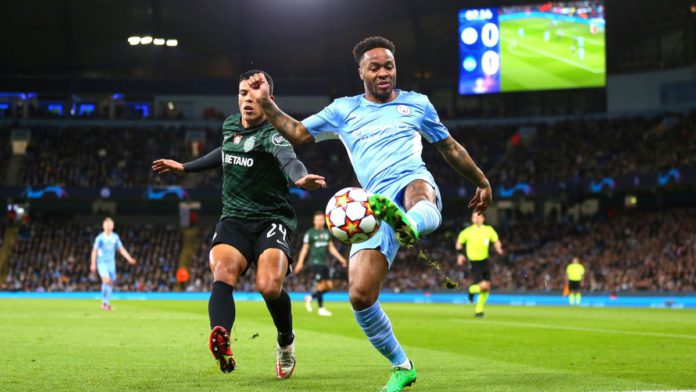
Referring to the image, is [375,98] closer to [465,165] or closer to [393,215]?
[465,165]

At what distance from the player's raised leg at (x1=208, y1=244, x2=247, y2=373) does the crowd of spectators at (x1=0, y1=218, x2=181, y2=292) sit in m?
40.1

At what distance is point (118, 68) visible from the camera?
188 ft

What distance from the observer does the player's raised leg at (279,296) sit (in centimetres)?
816

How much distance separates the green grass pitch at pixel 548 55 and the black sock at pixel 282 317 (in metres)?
38.4

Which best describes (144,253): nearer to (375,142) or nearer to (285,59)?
(285,59)

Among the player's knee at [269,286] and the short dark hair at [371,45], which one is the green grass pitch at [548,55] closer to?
the player's knee at [269,286]

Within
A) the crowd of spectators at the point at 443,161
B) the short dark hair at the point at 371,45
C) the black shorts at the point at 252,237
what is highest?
the crowd of spectators at the point at 443,161

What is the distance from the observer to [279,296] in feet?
27.7

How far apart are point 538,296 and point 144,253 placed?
22.1 metres

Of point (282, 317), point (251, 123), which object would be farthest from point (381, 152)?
point (282, 317)

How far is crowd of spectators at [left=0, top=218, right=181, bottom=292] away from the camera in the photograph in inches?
1880

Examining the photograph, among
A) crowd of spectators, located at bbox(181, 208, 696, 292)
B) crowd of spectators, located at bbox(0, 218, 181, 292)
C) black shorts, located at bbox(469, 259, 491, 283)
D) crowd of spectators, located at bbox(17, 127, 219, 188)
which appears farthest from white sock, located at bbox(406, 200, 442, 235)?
crowd of spectators, located at bbox(17, 127, 219, 188)

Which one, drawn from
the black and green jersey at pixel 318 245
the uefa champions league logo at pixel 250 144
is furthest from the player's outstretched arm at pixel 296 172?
the black and green jersey at pixel 318 245

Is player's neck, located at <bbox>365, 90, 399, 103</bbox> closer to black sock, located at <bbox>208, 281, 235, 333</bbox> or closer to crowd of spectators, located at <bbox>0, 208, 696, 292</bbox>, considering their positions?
black sock, located at <bbox>208, 281, 235, 333</bbox>
